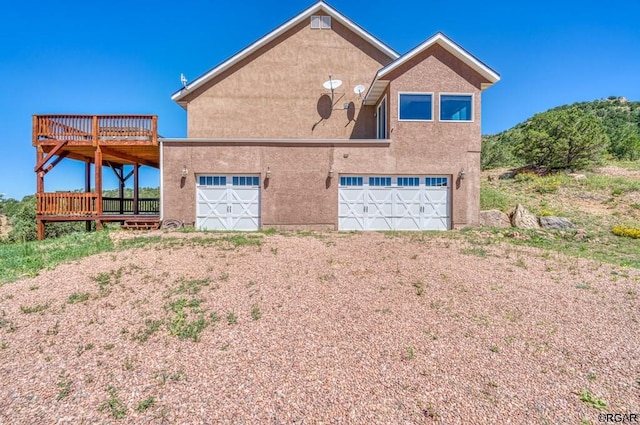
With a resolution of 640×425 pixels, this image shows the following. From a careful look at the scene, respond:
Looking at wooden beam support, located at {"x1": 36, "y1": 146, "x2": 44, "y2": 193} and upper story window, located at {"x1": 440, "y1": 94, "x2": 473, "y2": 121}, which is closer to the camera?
upper story window, located at {"x1": 440, "y1": 94, "x2": 473, "y2": 121}

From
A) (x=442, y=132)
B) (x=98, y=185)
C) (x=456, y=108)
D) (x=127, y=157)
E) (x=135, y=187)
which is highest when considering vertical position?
(x=456, y=108)

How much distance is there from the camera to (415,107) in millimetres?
13539

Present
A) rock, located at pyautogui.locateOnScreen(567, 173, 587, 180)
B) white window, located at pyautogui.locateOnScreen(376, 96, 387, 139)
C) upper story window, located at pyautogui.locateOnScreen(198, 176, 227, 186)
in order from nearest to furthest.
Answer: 1. upper story window, located at pyautogui.locateOnScreen(198, 176, 227, 186)
2. white window, located at pyautogui.locateOnScreen(376, 96, 387, 139)
3. rock, located at pyautogui.locateOnScreen(567, 173, 587, 180)

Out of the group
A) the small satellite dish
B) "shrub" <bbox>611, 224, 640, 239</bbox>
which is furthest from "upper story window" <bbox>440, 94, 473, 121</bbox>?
"shrub" <bbox>611, 224, 640, 239</bbox>

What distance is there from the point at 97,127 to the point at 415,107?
12.6 m

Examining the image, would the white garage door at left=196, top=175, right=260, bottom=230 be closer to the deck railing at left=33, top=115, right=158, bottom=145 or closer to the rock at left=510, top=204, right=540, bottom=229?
the deck railing at left=33, top=115, right=158, bottom=145

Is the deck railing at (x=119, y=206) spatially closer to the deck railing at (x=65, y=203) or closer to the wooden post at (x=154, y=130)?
the deck railing at (x=65, y=203)

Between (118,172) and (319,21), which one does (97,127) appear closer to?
(118,172)

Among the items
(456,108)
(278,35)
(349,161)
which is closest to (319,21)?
(278,35)

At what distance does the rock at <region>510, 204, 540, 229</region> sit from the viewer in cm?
1412

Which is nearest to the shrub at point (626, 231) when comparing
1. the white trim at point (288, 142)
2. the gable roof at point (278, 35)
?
the white trim at point (288, 142)

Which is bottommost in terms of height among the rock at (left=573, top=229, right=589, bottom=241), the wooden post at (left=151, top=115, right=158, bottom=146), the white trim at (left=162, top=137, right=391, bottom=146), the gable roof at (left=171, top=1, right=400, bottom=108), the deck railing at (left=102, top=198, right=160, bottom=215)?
the rock at (left=573, top=229, right=589, bottom=241)

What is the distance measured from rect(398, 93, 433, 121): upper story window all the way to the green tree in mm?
16442

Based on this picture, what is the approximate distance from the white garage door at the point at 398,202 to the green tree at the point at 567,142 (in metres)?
16.4
